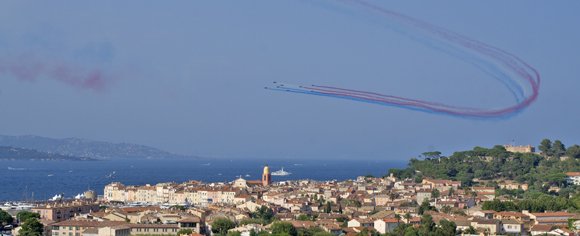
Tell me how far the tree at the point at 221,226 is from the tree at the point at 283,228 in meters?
2.70

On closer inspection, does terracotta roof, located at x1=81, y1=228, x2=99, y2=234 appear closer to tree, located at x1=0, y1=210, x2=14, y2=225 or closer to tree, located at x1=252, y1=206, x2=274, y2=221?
tree, located at x1=0, y1=210, x2=14, y2=225

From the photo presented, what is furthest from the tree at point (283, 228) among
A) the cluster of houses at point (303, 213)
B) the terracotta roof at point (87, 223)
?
the terracotta roof at point (87, 223)

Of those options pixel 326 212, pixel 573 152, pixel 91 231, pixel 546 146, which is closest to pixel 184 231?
pixel 91 231

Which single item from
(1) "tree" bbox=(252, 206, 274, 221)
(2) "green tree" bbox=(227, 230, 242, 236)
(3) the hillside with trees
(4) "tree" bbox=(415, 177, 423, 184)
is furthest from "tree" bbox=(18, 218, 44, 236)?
(4) "tree" bbox=(415, 177, 423, 184)

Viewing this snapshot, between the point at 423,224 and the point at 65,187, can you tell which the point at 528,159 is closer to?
the point at 423,224

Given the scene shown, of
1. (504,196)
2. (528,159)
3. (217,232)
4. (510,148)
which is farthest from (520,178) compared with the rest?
(217,232)

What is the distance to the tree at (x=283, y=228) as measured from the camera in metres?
30.9

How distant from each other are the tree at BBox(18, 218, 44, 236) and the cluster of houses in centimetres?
68

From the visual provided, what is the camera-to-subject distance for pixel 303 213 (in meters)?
43.1

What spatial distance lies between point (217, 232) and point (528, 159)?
53.5 meters

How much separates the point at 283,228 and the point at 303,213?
12.0 metres

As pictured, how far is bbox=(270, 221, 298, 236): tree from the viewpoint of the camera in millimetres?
30875

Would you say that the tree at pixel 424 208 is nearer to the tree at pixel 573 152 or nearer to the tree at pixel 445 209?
the tree at pixel 445 209

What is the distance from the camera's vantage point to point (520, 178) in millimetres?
67750
